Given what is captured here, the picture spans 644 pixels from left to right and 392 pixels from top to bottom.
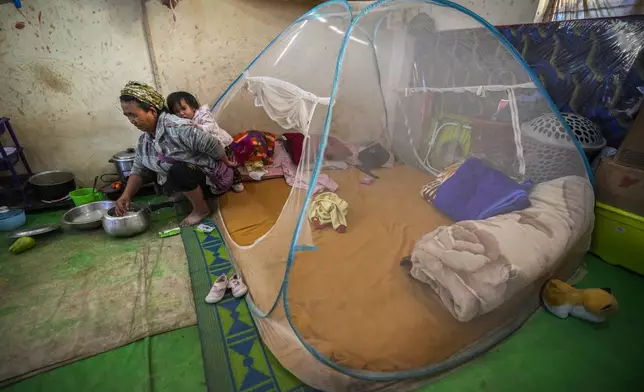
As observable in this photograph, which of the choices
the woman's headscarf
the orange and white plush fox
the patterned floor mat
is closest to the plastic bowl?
the woman's headscarf

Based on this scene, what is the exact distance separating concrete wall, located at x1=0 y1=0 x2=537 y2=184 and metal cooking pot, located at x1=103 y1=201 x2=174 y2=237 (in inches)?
36.1

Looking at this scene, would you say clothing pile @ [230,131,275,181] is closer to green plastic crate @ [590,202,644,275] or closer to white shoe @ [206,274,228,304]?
white shoe @ [206,274,228,304]

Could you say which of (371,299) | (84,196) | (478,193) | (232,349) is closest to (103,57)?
(84,196)

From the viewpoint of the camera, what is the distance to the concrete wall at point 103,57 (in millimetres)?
1998

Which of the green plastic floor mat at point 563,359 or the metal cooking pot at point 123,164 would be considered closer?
the green plastic floor mat at point 563,359

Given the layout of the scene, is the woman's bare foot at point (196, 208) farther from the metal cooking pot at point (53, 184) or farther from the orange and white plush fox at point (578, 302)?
the orange and white plush fox at point (578, 302)

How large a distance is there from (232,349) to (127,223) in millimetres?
1125

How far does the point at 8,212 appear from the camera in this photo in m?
1.90

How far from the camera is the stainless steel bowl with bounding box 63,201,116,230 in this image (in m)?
1.83

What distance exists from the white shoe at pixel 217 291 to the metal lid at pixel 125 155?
1410 millimetres

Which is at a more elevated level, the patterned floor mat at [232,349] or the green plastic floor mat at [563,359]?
the patterned floor mat at [232,349]

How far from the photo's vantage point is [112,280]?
1.47 metres

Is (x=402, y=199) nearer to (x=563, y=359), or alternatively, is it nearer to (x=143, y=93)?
(x=563, y=359)

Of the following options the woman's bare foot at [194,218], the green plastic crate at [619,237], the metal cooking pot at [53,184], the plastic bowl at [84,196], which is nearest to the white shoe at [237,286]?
the woman's bare foot at [194,218]
